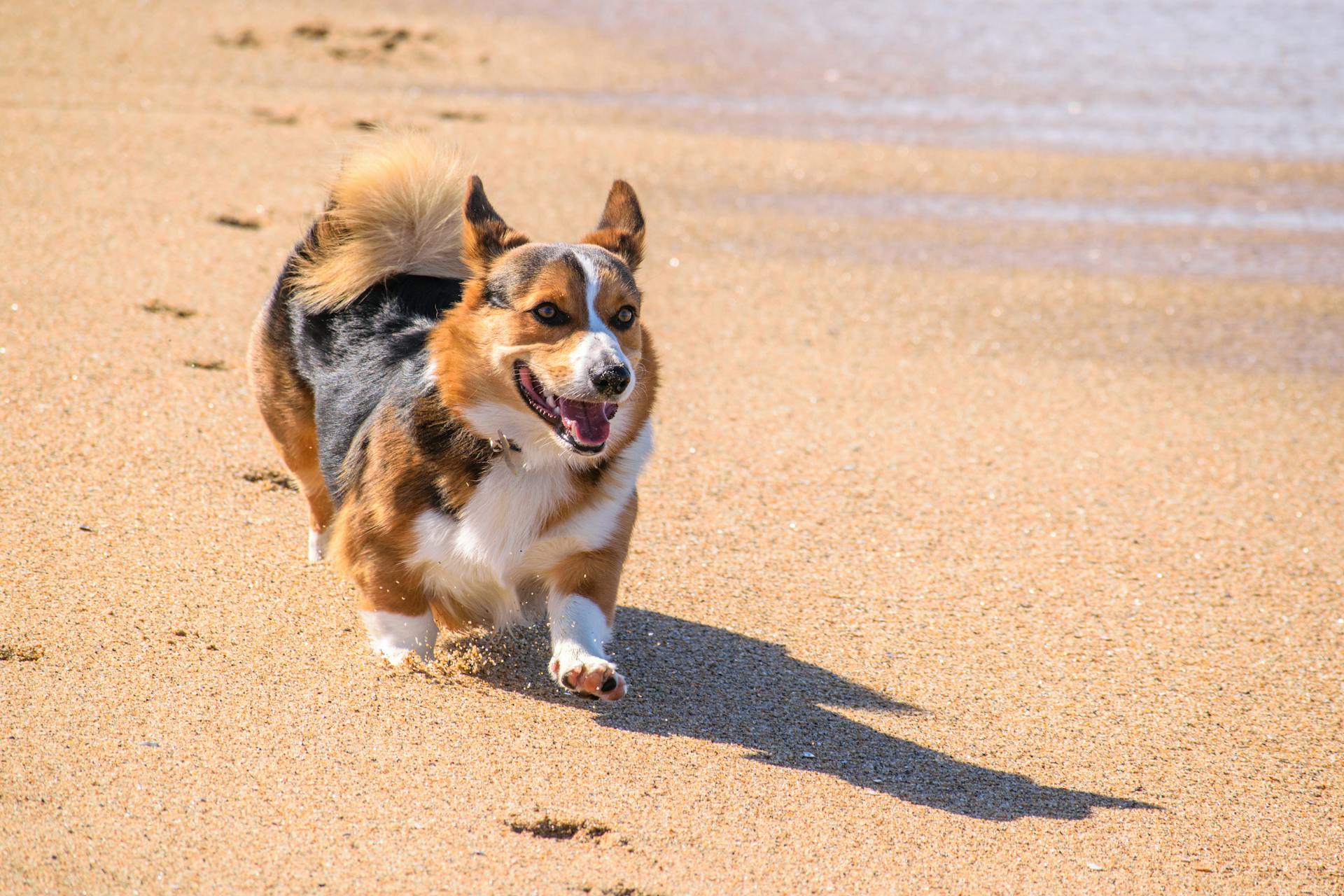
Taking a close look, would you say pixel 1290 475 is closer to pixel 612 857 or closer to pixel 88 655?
pixel 612 857

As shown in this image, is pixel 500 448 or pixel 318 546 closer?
pixel 500 448

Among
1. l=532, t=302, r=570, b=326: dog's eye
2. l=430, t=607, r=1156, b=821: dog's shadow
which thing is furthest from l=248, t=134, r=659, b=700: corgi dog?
l=430, t=607, r=1156, b=821: dog's shadow

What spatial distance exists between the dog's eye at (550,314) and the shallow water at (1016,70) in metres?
6.66

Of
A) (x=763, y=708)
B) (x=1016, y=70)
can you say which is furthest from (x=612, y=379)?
(x=1016, y=70)

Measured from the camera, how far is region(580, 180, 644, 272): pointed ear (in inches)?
151

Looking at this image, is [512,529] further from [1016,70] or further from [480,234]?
[1016,70]

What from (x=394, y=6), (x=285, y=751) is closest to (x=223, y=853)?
(x=285, y=751)

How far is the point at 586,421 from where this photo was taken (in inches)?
133

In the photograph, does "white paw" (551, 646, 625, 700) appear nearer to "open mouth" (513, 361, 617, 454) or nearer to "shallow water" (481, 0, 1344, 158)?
"open mouth" (513, 361, 617, 454)

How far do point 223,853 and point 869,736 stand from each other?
158 cm

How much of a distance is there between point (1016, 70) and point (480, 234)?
31.4 feet

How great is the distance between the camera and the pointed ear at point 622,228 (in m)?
3.85

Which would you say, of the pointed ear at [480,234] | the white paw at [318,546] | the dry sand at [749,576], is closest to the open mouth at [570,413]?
the pointed ear at [480,234]

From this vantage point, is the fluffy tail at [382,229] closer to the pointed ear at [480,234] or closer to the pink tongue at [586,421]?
the pointed ear at [480,234]
